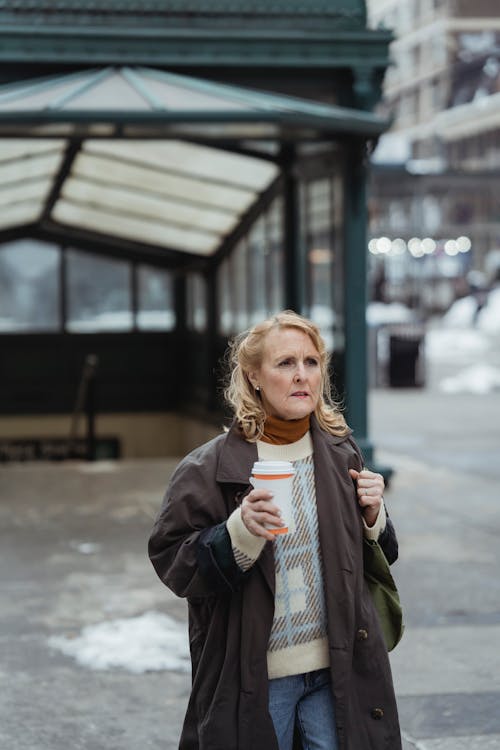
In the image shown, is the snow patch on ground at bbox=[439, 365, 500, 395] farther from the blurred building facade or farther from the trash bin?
the blurred building facade

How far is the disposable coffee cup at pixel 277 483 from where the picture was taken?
2729mm

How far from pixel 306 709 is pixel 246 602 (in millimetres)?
326

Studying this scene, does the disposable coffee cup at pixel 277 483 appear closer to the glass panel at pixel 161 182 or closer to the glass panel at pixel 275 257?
the glass panel at pixel 275 257

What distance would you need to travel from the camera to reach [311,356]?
3133 millimetres

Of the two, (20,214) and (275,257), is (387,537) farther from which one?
(20,214)

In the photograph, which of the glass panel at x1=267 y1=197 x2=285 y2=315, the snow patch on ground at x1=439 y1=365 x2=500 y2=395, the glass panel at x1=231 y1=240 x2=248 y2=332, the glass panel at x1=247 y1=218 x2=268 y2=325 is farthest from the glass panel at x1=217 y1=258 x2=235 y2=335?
the snow patch on ground at x1=439 y1=365 x2=500 y2=395

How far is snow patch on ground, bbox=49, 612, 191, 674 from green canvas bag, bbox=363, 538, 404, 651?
2.48 meters

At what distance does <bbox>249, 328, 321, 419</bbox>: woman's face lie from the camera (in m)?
3.09

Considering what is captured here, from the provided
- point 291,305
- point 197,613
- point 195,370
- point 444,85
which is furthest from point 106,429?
point 444,85

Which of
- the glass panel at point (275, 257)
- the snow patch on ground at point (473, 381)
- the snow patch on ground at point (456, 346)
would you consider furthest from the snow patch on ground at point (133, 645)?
the snow patch on ground at point (456, 346)

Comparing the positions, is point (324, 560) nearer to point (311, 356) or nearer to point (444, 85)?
point (311, 356)

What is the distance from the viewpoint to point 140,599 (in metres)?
6.95

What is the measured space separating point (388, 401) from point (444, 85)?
59.6m

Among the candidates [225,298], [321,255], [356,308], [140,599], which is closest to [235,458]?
[140,599]
